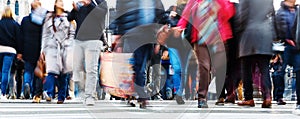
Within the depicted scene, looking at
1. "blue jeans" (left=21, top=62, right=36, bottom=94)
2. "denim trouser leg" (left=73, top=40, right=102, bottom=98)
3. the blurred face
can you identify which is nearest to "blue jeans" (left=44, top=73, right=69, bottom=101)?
"blue jeans" (left=21, top=62, right=36, bottom=94)

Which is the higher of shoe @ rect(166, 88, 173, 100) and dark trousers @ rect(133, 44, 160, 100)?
dark trousers @ rect(133, 44, 160, 100)

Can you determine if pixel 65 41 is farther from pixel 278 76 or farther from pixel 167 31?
pixel 278 76

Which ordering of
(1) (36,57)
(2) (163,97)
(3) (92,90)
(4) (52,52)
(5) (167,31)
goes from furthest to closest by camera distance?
1. (2) (163,97)
2. (1) (36,57)
3. (4) (52,52)
4. (3) (92,90)
5. (5) (167,31)

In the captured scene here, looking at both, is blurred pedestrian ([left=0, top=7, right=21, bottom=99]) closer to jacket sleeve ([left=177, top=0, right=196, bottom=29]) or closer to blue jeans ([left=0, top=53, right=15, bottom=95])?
blue jeans ([left=0, top=53, right=15, bottom=95])

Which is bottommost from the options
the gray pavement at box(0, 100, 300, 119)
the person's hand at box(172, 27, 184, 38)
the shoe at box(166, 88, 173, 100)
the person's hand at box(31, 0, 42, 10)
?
the gray pavement at box(0, 100, 300, 119)

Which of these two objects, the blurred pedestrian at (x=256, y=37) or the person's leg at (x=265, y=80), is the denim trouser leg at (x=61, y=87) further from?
the person's leg at (x=265, y=80)

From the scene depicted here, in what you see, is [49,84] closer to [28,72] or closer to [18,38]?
[28,72]

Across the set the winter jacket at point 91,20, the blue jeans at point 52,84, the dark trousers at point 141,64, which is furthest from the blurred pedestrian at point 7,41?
the dark trousers at point 141,64

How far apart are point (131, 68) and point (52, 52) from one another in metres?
3.14

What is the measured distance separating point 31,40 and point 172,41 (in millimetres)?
3102

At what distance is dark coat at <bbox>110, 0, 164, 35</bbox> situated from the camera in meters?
7.55

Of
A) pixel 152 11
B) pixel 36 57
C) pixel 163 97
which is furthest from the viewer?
pixel 163 97

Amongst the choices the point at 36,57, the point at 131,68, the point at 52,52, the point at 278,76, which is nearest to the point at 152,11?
the point at 131,68

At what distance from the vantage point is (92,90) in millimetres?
9398
